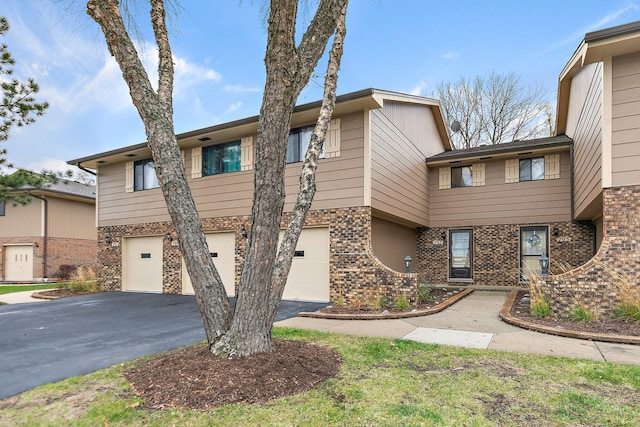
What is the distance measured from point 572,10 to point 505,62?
7.74 m

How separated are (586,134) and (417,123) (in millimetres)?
5000

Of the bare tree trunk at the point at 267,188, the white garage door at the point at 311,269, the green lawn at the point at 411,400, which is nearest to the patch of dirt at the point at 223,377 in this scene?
the green lawn at the point at 411,400

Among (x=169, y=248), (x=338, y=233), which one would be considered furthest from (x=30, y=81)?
(x=338, y=233)

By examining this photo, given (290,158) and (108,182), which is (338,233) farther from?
(108,182)

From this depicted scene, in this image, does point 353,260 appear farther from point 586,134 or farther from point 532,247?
point 532,247

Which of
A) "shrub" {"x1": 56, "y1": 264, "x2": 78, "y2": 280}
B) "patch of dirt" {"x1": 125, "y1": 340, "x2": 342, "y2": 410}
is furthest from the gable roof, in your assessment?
"shrub" {"x1": 56, "y1": 264, "x2": 78, "y2": 280}

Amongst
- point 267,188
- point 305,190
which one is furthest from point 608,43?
point 267,188

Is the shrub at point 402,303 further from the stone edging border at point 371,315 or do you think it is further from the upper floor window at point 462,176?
the upper floor window at point 462,176

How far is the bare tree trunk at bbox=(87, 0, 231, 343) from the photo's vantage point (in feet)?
13.3

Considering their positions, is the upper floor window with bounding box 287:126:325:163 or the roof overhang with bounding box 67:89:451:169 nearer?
the roof overhang with bounding box 67:89:451:169

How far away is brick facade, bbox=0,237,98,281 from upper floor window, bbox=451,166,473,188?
18.9 metres

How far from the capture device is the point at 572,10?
40.3ft

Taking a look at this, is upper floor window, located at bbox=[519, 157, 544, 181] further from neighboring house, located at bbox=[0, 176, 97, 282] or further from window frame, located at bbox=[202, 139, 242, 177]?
neighboring house, located at bbox=[0, 176, 97, 282]

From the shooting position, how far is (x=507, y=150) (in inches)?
450
